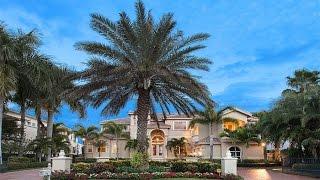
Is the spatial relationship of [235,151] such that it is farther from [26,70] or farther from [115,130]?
[26,70]

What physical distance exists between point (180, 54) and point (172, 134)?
44.2 m

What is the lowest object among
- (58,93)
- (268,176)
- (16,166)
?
(268,176)

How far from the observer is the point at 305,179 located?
103ft

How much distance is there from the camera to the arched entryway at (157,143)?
6925 cm

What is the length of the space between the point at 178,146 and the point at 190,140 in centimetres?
261

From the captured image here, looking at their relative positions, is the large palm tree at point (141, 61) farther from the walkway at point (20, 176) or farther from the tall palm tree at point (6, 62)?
the tall palm tree at point (6, 62)

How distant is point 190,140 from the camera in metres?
70.1

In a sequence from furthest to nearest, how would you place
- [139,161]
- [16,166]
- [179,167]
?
1. [16,166]
2. [179,167]
3. [139,161]

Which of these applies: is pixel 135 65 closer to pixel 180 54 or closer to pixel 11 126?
pixel 180 54

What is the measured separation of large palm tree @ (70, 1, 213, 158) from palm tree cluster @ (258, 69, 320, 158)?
35.3 ft

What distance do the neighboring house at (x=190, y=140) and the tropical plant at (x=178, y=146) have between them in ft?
2.10

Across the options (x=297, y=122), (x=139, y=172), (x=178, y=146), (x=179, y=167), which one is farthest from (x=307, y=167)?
(x=178, y=146)

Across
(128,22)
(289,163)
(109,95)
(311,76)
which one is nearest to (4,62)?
(109,95)

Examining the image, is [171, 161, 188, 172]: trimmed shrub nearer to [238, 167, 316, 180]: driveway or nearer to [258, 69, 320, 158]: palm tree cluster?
[238, 167, 316, 180]: driveway
